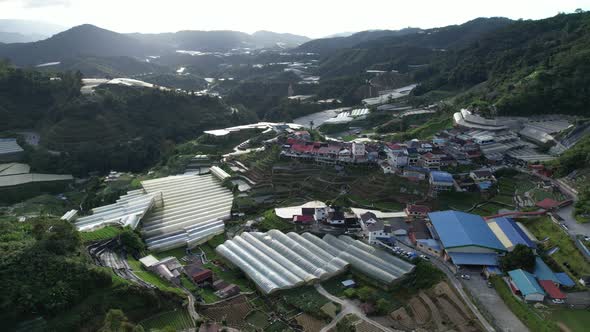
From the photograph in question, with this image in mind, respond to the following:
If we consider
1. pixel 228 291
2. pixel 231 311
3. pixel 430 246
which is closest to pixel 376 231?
pixel 430 246

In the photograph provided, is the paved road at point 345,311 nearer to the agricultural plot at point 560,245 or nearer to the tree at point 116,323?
the tree at point 116,323

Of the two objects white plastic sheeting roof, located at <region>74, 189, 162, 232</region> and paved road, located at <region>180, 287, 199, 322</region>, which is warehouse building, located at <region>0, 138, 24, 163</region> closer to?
white plastic sheeting roof, located at <region>74, 189, 162, 232</region>

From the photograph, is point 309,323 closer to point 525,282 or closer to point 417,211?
point 525,282

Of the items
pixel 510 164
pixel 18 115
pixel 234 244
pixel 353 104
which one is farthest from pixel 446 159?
pixel 18 115

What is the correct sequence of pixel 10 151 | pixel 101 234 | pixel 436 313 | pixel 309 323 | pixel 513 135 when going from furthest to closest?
pixel 10 151, pixel 513 135, pixel 101 234, pixel 309 323, pixel 436 313

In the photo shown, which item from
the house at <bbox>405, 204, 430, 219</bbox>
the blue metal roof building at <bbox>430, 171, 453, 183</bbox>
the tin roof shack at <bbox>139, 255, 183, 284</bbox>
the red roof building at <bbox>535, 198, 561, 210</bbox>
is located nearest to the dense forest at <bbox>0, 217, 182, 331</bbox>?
the tin roof shack at <bbox>139, 255, 183, 284</bbox>

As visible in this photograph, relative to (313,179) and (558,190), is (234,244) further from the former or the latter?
(558,190)
